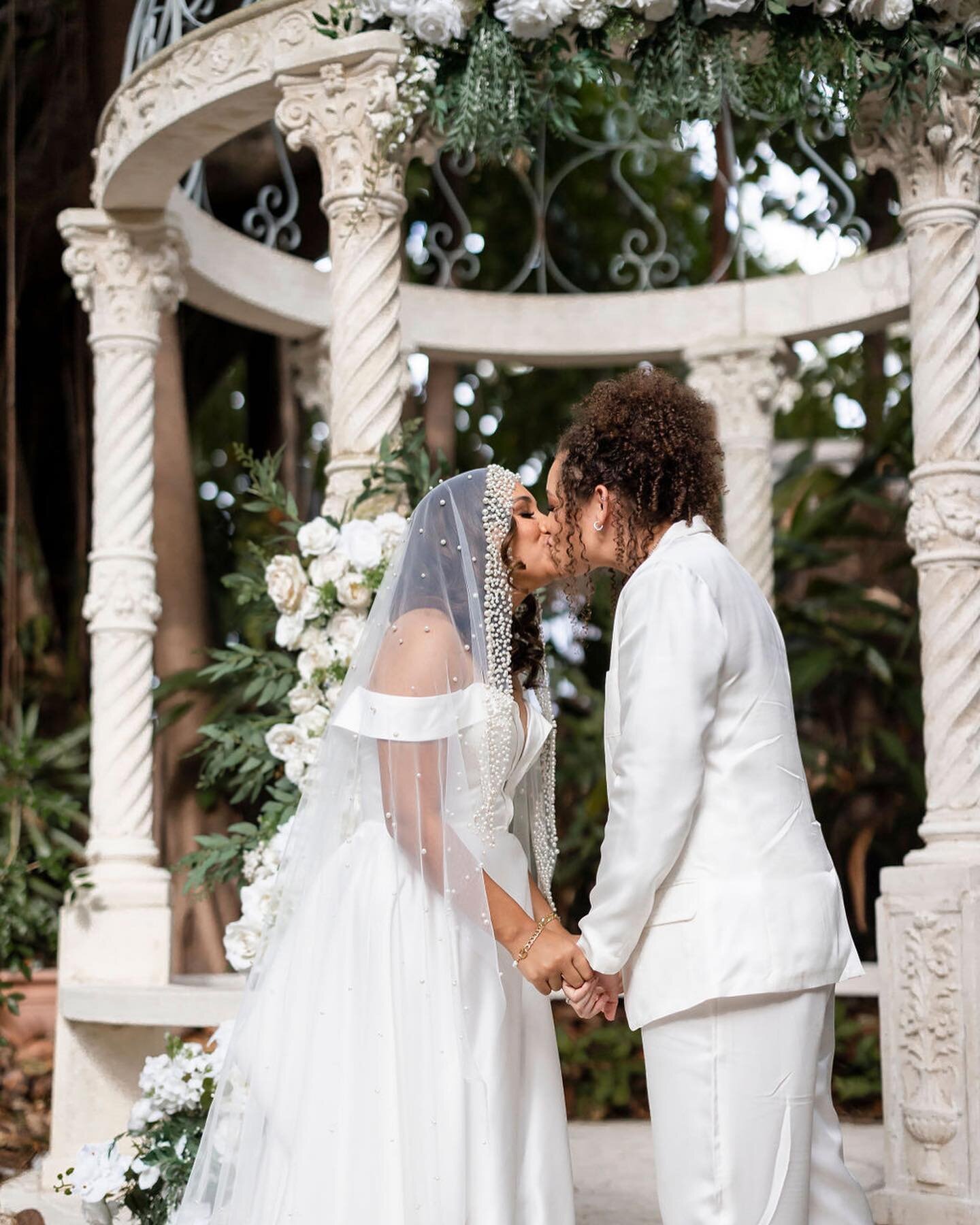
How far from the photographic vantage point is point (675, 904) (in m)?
3.17

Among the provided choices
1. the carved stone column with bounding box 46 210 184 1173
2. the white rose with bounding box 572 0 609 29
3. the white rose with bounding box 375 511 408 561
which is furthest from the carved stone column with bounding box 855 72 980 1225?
the carved stone column with bounding box 46 210 184 1173

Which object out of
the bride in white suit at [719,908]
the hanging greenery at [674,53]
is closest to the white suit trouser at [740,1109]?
the bride in white suit at [719,908]

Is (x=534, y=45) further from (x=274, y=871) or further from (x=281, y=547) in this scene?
(x=281, y=547)

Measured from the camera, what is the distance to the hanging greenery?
4.90 metres

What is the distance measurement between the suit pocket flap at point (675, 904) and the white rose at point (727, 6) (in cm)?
287

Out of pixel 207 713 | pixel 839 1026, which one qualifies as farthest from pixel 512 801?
pixel 839 1026

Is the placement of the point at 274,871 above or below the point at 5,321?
below

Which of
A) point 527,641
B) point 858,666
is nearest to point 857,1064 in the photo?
point 858,666

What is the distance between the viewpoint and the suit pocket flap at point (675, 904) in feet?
10.3

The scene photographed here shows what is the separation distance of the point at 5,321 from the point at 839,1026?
19.8ft

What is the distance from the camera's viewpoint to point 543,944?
3525 mm

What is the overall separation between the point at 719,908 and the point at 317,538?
2.25 meters

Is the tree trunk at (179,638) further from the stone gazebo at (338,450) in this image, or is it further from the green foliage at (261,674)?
the green foliage at (261,674)

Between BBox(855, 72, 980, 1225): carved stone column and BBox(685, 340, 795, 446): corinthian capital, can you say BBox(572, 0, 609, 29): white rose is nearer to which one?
BBox(855, 72, 980, 1225): carved stone column
